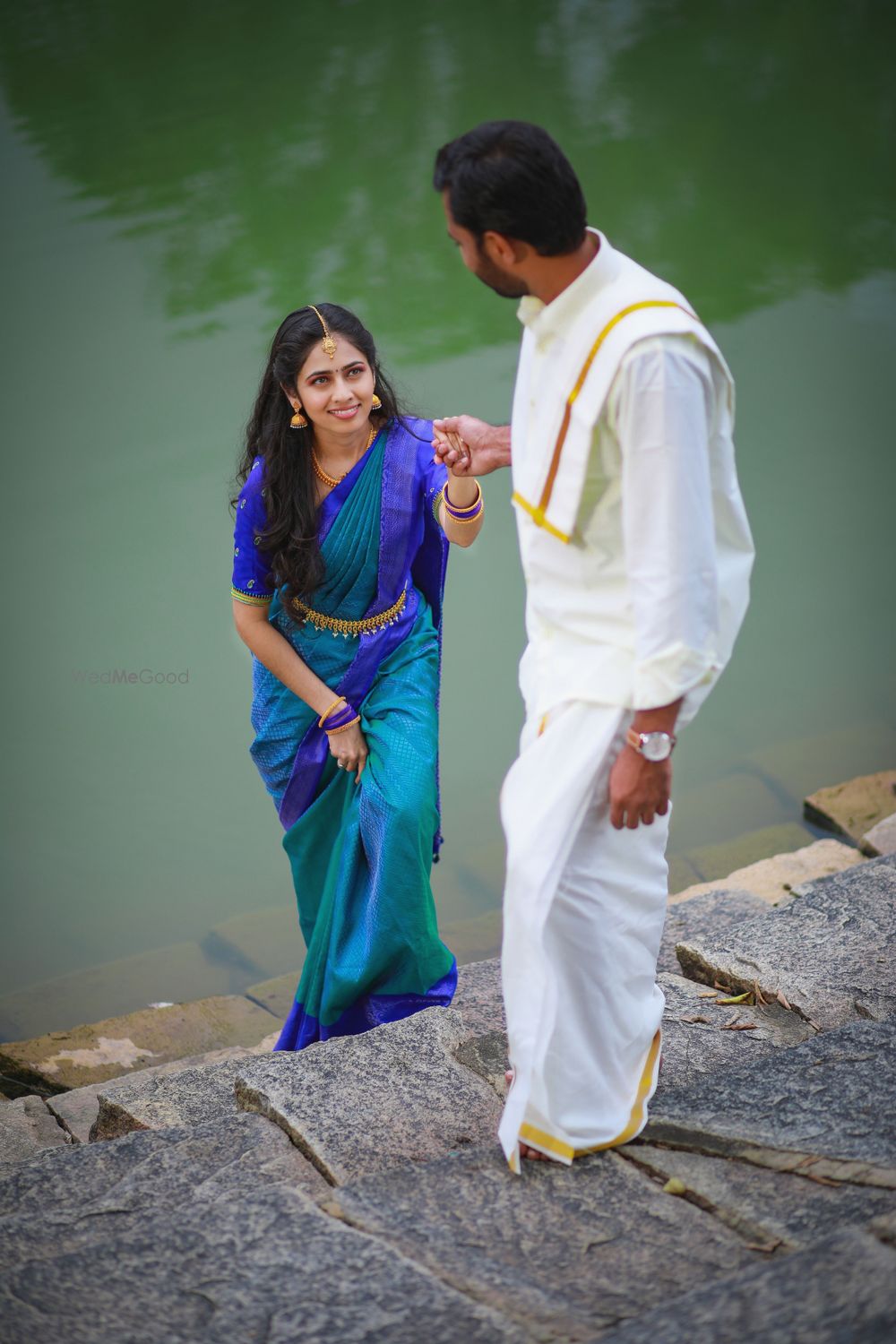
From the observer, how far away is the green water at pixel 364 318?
208 inches

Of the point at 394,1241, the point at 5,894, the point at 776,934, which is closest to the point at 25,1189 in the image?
the point at 394,1241

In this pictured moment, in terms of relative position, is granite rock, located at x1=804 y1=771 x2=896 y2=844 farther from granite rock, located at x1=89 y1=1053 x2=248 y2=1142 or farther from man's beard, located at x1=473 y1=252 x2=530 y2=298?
man's beard, located at x1=473 y1=252 x2=530 y2=298

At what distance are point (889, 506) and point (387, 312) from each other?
301cm

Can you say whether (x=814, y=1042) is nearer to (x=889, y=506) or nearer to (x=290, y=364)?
(x=290, y=364)

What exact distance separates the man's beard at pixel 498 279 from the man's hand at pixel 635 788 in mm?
623

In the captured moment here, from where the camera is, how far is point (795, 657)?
6.18 meters

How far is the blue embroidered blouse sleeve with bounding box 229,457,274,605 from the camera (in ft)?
9.00

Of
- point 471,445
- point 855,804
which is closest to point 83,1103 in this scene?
point 471,445

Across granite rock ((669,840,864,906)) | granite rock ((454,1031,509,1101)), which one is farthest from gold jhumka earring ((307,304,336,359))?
granite rock ((669,840,864,906))

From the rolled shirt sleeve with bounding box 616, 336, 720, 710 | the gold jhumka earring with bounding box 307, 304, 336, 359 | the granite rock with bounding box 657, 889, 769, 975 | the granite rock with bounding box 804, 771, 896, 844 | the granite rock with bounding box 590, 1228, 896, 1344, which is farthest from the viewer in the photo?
the granite rock with bounding box 804, 771, 896, 844

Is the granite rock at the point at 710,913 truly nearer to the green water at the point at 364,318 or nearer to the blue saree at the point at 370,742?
the blue saree at the point at 370,742

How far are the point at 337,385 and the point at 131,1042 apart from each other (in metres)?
2.23

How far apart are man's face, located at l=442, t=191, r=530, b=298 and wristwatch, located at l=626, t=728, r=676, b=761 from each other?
589 millimetres

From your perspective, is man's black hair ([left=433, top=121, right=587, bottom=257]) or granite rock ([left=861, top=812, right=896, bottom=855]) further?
granite rock ([left=861, top=812, right=896, bottom=855])
